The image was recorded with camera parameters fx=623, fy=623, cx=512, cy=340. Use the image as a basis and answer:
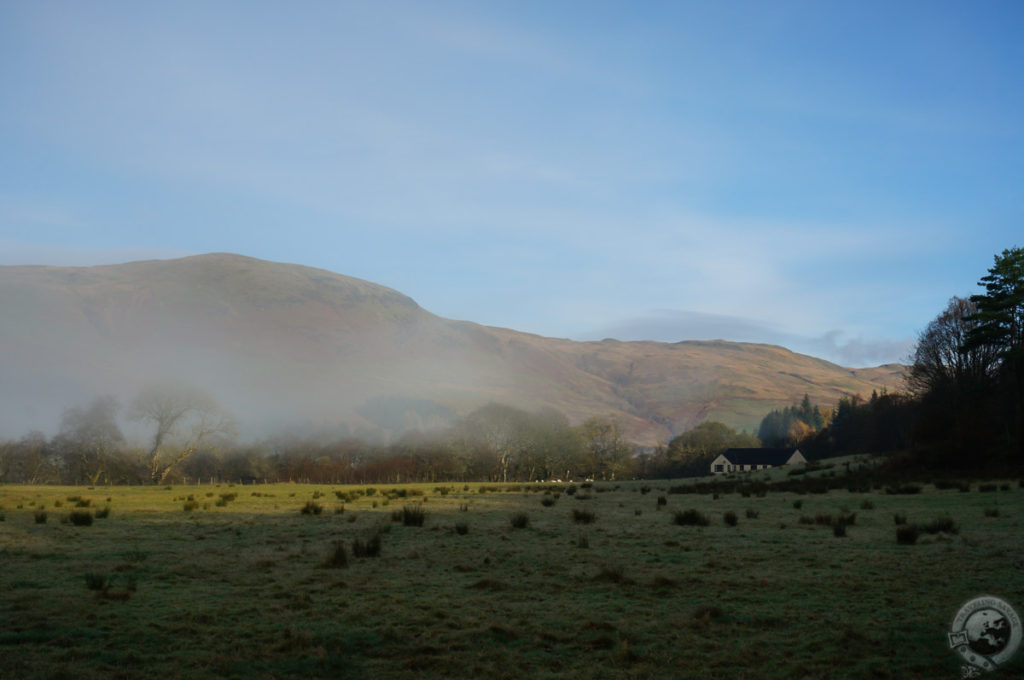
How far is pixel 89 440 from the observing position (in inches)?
2606

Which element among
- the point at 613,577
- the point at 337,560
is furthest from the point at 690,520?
the point at 337,560

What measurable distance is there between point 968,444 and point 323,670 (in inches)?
1840

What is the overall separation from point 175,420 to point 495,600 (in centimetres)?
6166

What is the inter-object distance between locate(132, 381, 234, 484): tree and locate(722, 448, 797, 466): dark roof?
9021 cm

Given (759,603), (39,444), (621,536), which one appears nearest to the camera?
(759,603)

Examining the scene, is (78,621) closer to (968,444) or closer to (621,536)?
(621,536)

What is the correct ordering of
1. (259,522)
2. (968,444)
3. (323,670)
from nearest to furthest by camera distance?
(323,670)
(259,522)
(968,444)

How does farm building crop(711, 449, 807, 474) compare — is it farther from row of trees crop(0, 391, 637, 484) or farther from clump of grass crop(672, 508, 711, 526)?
clump of grass crop(672, 508, 711, 526)

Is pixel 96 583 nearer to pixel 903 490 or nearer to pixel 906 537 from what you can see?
pixel 906 537

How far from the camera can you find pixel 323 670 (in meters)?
5.73

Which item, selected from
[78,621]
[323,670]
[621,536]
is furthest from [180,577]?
[621,536]

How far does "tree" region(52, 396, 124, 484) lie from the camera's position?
217 ft

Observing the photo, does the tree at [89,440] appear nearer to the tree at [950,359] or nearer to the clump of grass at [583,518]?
the clump of grass at [583,518]

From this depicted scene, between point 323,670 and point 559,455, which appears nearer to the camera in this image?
point 323,670
